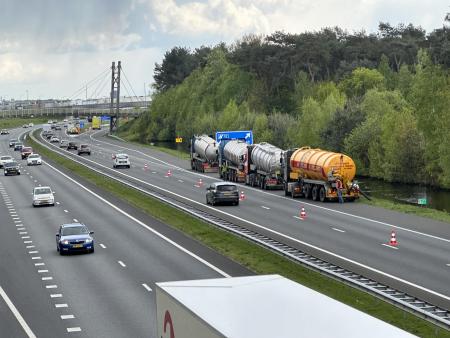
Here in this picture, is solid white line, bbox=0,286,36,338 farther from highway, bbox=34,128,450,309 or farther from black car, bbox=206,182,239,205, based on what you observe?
black car, bbox=206,182,239,205

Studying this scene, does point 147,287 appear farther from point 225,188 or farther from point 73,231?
point 225,188

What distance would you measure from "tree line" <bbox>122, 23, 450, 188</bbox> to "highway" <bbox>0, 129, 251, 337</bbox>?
4279 centimetres

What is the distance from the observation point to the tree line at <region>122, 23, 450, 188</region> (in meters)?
93.3

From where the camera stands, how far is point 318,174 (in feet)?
202

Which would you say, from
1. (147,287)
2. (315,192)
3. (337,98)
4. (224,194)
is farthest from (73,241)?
(337,98)

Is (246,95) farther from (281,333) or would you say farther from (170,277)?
(281,333)

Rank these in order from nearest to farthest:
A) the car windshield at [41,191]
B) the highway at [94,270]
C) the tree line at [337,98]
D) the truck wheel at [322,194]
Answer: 1. the highway at [94,270]
2. the car windshield at [41,191]
3. the truck wheel at [322,194]
4. the tree line at [337,98]

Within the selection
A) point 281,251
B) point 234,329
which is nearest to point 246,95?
point 281,251

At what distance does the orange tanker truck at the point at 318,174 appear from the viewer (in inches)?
2373

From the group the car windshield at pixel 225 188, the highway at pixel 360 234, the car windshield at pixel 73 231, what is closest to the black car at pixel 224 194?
the car windshield at pixel 225 188

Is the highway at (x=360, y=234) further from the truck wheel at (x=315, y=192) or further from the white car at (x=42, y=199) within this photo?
the white car at (x=42, y=199)

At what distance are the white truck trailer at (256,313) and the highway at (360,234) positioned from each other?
13512 mm

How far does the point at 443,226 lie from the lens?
47250mm

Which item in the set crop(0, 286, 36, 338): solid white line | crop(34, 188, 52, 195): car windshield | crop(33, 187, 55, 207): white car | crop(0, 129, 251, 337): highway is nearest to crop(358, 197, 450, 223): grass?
crop(0, 129, 251, 337): highway
